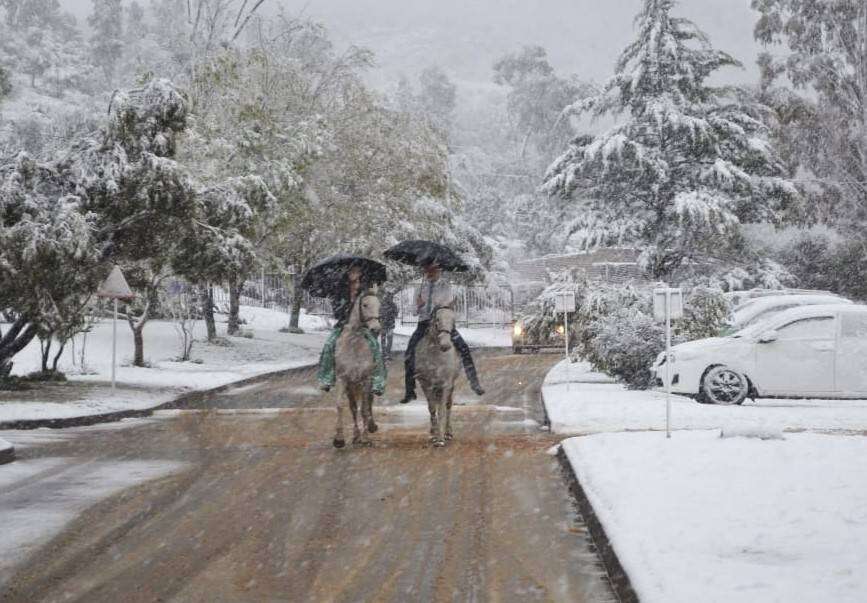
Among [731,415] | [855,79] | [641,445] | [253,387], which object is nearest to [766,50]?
[855,79]

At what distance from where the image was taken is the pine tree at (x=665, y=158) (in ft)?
100

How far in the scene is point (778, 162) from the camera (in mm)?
31469

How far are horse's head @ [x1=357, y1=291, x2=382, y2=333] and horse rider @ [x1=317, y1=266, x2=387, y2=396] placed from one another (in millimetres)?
111

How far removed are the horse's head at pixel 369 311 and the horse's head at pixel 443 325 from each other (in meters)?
0.67

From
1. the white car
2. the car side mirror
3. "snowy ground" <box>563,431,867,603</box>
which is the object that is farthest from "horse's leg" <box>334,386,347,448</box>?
the car side mirror

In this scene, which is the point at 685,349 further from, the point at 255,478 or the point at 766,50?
the point at 766,50

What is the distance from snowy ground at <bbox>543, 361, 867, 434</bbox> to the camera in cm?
1291

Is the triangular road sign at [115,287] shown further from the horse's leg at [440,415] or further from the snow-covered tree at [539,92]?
the snow-covered tree at [539,92]

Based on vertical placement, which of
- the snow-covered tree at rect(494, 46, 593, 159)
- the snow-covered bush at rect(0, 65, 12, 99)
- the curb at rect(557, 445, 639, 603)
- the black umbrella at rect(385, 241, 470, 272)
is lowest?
the curb at rect(557, 445, 639, 603)

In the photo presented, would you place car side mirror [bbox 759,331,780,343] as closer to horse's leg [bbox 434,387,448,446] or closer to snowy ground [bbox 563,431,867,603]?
snowy ground [bbox 563,431,867,603]

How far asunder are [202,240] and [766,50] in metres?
34.0

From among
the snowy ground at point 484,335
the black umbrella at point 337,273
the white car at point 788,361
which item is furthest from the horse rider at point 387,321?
the black umbrella at point 337,273

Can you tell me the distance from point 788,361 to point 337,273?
7.66 m

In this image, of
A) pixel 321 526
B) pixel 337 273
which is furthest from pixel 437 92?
pixel 321 526
